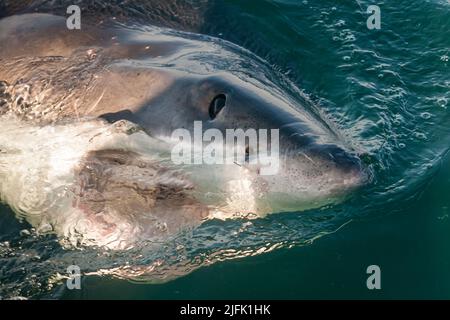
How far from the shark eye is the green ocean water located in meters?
0.45

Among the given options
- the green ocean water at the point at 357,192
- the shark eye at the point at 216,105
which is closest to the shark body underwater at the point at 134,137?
the shark eye at the point at 216,105

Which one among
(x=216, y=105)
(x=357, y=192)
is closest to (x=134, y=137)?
(x=216, y=105)

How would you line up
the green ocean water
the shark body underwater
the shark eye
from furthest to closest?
the green ocean water, the shark eye, the shark body underwater

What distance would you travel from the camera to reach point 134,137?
9.20ft

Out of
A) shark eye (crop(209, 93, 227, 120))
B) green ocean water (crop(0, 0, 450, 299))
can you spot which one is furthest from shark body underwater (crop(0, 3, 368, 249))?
Answer: green ocean water (crop(0, 0, 450, 299))

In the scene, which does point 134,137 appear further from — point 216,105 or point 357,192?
point 357,192

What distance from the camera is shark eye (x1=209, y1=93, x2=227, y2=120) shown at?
2.66m

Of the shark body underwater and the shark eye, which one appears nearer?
the shark body underwater

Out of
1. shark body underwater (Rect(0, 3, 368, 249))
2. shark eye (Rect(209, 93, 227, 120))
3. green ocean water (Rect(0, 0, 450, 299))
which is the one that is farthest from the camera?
green ocean water (Rect(0, 0, 450, 299))

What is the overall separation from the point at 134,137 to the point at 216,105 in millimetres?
363

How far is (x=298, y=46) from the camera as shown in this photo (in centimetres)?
466

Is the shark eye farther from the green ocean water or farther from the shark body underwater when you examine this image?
the green ocean water

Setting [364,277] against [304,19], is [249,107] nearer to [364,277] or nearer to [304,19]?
[364,277]
